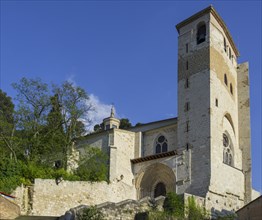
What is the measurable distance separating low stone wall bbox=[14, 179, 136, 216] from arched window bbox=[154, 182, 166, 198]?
5.49 m

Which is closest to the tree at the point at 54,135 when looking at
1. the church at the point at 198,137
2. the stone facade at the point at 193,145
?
the stone facade at the point at 193,145

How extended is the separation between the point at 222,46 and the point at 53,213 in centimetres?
1973

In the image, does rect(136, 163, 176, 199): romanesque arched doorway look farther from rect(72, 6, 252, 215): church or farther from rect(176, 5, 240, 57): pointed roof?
rect(176, 5, 240, 57): pointed roof

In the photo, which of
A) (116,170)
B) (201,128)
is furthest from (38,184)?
(201,128)

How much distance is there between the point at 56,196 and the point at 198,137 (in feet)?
36.9

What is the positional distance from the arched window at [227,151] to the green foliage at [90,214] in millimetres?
16578

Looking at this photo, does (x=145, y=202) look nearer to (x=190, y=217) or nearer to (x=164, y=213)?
(x=164, y=213)

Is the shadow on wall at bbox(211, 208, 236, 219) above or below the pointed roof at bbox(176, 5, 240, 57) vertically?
below

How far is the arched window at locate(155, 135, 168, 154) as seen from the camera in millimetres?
39469

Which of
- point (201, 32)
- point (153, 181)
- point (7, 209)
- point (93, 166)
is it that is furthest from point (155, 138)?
point (7, 209)

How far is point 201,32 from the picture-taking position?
134 feet

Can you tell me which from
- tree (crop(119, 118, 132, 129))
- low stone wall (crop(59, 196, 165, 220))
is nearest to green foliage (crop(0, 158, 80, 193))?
low stone wall (crop(59, 196, 165, 220))

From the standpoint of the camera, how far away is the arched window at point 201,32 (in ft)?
132

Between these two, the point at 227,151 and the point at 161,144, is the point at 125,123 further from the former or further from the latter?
the point at 227,151
